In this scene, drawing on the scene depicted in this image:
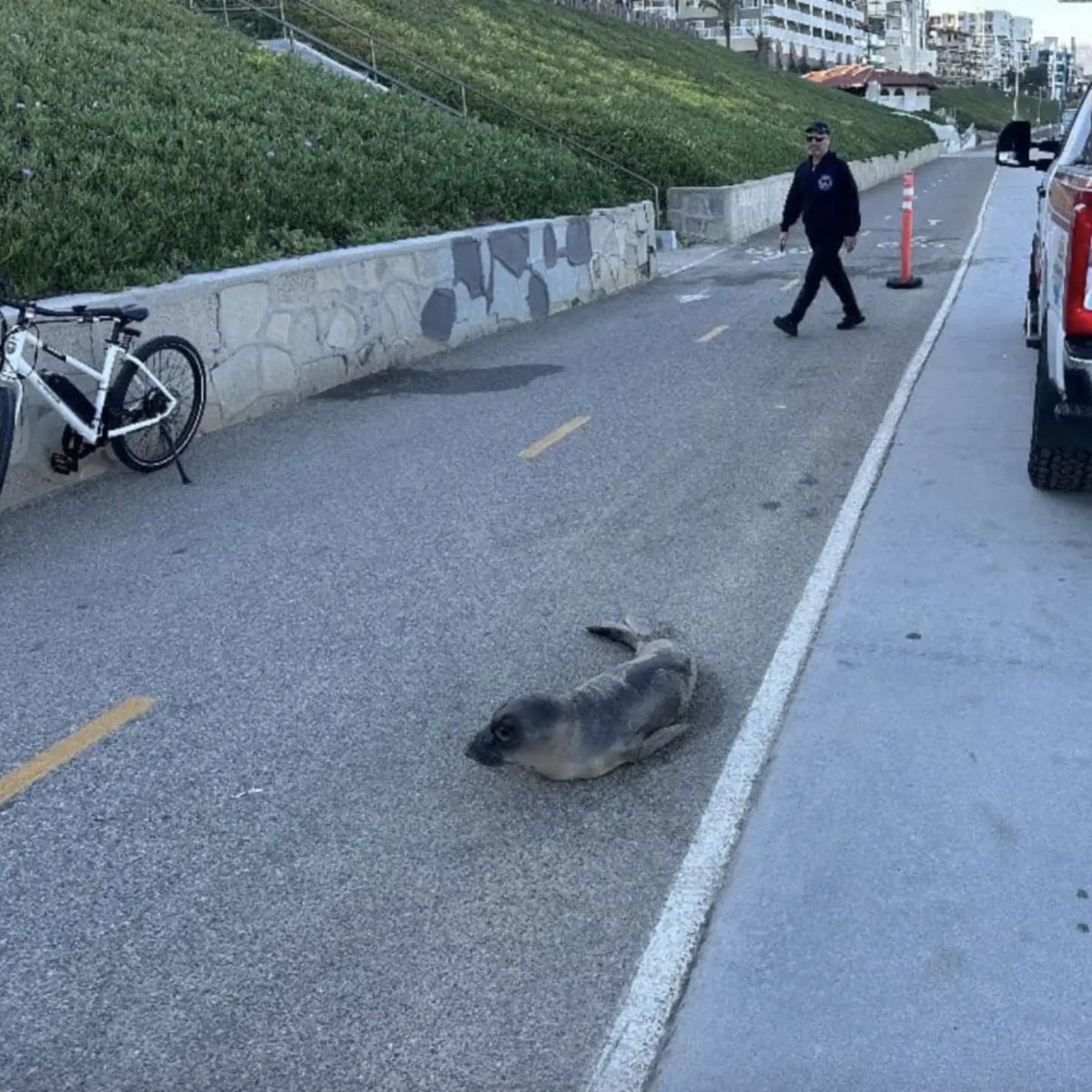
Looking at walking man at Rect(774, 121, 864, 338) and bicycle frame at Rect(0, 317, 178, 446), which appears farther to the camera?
walking man at Rect(774, 121, 864, 338)

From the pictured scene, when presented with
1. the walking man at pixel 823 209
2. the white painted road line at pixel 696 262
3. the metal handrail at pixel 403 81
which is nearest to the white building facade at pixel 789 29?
the metal handrail at pixel 403 81

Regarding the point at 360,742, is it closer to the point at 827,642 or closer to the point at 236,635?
the point at 236,635

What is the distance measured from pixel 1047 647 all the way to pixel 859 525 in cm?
177

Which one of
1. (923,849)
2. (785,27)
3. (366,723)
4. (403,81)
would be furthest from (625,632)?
(785,27)

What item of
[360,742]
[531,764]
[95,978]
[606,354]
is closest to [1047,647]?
[531,764]

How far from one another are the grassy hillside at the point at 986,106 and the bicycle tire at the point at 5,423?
126 metres

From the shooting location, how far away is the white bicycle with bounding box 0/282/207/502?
23.5ft

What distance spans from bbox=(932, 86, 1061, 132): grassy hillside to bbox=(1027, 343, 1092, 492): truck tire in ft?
407

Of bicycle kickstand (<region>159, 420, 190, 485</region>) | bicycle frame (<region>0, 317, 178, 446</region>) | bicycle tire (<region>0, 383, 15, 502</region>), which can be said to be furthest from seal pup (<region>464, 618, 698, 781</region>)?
bicycle kickstand (<region>159, 420, 190, 485</region>)

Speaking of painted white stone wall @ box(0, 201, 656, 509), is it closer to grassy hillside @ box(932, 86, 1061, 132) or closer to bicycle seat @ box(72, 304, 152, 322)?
bicycle seat @ box(72, 304, 152, 322)

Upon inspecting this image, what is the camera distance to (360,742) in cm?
484

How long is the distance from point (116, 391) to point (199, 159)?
17.3 feet

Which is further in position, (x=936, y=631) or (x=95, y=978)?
(x=936, y=631)

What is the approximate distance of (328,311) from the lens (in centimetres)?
1117
